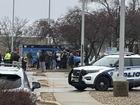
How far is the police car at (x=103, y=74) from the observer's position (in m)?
23.3

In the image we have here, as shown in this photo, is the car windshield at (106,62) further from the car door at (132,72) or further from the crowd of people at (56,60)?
the crowd of people at (56,60)

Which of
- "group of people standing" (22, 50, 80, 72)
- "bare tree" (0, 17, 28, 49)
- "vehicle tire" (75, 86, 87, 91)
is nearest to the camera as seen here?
"vehicle tire" (75, 86, 87, 91)

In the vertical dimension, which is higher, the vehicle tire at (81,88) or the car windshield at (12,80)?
the car windshield at (12,80)

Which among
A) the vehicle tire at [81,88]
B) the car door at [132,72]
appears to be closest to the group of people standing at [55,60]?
the vehicle tire at [81,88]

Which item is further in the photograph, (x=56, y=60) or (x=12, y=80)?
(x=56, y=60)

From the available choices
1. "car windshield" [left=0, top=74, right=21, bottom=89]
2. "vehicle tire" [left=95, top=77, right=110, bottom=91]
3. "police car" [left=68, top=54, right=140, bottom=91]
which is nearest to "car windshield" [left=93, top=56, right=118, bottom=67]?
"police car" [left=68, top=54, right=140, bottom=91]

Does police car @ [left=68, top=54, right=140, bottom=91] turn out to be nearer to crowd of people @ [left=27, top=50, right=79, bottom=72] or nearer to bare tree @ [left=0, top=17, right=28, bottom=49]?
crowd of people @ [left=27, top=50, right=79, bottom=72]

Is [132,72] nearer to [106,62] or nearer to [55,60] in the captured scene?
[106,62]

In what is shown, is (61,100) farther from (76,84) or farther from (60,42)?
(60,42)

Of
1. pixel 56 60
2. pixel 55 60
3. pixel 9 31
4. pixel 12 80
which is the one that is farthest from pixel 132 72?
pixel 9 31

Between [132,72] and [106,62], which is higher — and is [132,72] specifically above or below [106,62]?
below

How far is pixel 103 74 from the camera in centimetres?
2327

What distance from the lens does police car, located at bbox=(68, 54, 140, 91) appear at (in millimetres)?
23297

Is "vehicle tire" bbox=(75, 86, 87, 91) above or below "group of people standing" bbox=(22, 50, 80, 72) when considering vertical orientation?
below
